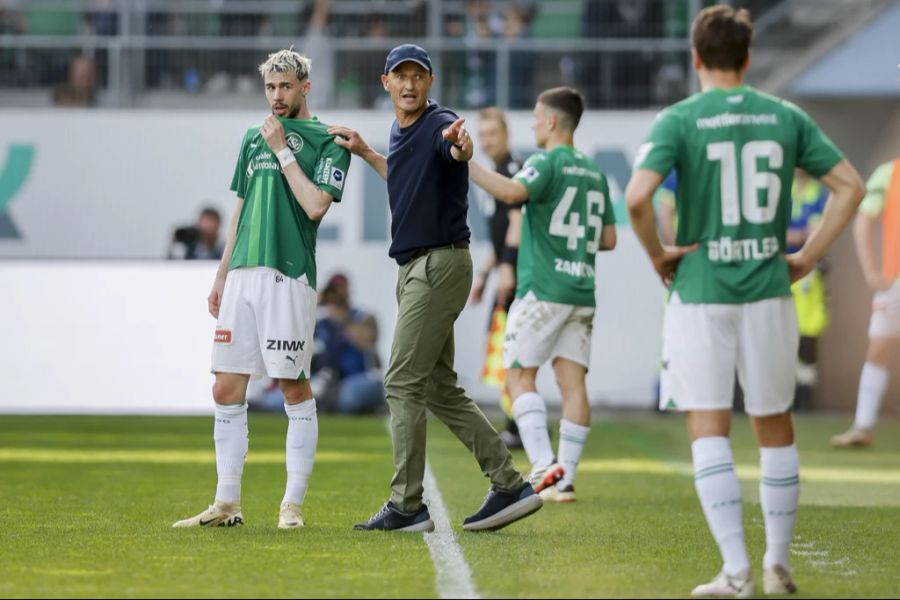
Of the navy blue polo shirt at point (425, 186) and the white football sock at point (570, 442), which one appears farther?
the white football sock at point (570, 442)

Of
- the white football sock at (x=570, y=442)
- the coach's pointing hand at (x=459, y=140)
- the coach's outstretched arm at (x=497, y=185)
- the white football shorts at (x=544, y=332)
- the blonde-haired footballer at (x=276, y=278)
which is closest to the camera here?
the coach's pointing hand at (x=459, y=140)

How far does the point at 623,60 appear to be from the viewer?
66.4 feet

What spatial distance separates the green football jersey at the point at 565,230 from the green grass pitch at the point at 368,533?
1.19 meters

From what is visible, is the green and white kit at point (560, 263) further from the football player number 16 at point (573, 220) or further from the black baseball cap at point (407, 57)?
the black baseball cap at point (407, 57)

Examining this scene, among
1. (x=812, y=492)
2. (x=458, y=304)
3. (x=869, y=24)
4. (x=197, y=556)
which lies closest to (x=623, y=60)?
(x=869, y=24)

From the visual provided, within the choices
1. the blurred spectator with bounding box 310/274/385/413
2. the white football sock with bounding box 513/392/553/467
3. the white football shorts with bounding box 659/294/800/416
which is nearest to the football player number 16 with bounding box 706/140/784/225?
the white football shorts with bounding box 659/294/800/416

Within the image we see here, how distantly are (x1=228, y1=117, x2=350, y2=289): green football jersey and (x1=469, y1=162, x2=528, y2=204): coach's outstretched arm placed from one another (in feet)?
2.11

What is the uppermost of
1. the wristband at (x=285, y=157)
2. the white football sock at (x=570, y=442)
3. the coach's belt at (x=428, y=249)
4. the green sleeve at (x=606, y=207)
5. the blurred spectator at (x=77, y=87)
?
the blurred spectator at (x=77, y=87)

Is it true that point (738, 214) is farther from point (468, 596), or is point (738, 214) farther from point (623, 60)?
point (623, 60)

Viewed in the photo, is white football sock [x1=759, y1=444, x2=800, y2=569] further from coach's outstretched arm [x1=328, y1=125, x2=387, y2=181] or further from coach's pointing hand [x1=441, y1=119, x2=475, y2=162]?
coach's outstretched arm [x1=328, y1=125, x2=387, y2=181]

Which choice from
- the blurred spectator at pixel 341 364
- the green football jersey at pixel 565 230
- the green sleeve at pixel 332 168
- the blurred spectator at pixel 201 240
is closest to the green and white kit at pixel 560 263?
the green football jersey at pixel 565 230

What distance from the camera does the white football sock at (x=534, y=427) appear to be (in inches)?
361

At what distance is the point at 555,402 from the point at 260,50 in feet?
18.9

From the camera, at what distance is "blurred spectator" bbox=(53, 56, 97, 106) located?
20266 mm
